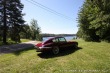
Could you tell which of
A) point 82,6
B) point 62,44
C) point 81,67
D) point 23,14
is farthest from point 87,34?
point 81,67

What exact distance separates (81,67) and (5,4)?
25.6m

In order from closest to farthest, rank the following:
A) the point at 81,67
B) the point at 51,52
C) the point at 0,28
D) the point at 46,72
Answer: the point at 46,72, the point at 81,67, the point at 51,52, the point at 0,28

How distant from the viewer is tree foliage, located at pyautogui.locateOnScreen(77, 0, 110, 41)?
2166 cm

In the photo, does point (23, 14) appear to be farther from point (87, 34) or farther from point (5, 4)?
point (87, 34)

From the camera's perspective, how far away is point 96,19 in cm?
2298

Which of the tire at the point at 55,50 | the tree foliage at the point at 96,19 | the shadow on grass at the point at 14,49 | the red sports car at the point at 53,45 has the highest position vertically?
the tree foliage at the point at 96,19

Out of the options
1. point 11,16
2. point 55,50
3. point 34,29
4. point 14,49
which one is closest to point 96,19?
point 55,50

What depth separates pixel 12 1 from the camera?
1206 inches

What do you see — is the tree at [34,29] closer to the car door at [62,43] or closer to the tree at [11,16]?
the tree at [11,16]

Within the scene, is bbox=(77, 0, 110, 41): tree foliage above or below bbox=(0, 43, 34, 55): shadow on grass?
above

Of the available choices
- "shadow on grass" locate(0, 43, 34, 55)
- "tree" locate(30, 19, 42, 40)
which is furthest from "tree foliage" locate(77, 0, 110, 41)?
"tree" locate(30, 19, 42, 40)

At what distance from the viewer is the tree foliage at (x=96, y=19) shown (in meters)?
21.7

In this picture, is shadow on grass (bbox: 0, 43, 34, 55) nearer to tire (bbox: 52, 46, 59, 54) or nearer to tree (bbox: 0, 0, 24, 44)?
tire (bbox: 52, 46, 59, 54)

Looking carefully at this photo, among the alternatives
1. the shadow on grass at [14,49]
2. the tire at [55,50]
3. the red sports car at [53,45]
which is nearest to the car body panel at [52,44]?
the red sports car at [53,45]
